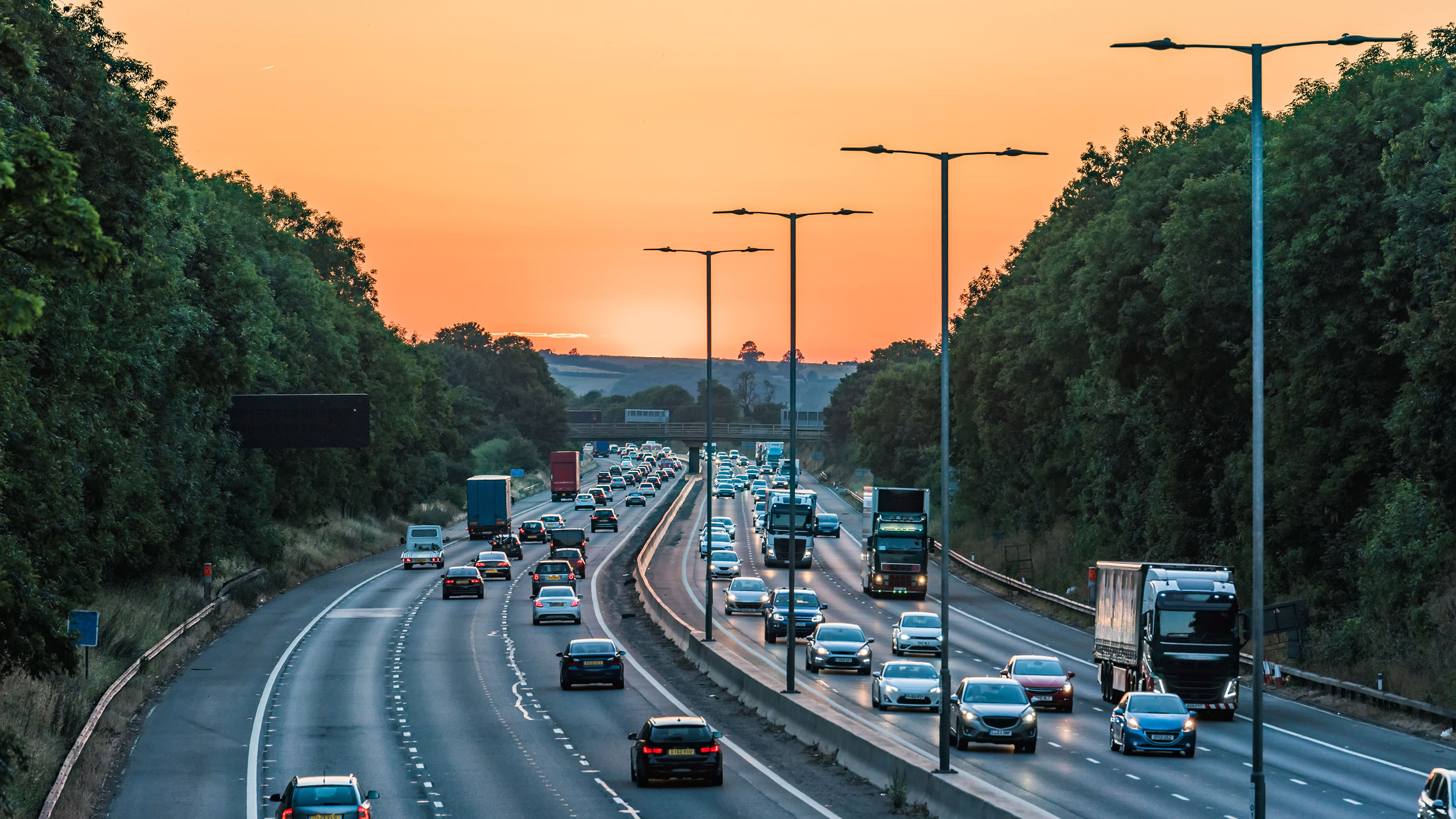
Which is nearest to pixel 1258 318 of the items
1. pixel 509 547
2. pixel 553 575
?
pixel 553 575

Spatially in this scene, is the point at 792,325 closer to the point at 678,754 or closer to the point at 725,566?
the point at 678,754

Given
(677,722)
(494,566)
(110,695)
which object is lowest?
(494,566)

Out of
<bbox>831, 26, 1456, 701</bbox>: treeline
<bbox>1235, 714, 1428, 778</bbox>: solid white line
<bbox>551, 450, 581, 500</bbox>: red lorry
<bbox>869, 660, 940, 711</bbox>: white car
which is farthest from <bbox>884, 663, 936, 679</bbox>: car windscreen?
<bbox>551, 450, 581, 500</bbox>: red lorry

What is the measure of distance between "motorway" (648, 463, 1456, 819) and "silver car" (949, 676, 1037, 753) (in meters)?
0.30

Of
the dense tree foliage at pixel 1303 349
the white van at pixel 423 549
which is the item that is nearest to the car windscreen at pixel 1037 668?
the dense tree foliage at pixel 1303 349

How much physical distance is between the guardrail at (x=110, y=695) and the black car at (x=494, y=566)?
14.7 metres

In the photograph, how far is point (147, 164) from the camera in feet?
118

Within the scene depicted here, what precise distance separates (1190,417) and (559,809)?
47.3 metres

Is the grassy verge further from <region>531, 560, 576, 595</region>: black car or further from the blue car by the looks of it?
the blue car

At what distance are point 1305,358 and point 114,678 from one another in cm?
3614

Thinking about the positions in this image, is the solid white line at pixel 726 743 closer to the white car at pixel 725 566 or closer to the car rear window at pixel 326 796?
the car rear window at pixel 326 796

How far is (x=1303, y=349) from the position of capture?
53.3 meters

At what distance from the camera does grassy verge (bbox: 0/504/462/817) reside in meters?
29.2

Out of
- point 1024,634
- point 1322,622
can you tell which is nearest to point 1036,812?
point 1322,622
